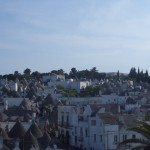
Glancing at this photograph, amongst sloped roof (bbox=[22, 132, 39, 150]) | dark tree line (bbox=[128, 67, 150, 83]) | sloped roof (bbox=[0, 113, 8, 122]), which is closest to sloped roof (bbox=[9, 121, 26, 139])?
sloped roof (bbox=[22, 132, 39, 150])

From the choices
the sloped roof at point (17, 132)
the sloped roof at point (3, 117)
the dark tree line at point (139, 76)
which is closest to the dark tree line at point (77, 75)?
the dark tree line at point (139, 76)

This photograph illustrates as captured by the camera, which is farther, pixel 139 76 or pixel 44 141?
pixel 139 76

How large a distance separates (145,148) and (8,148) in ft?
88.6

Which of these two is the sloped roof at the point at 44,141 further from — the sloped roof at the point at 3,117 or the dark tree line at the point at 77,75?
the dark tree line at the point at 77,75

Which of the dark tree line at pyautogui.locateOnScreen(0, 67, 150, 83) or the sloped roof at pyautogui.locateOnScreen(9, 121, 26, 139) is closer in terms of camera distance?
the sloped roof at pyautogui.locateOnScreen(9, 121, 26, 139)

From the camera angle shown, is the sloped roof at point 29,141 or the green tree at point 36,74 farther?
the green tree at point 36,74

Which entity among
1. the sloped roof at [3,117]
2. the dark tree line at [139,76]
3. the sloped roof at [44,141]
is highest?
the dark tree line at [139,76]

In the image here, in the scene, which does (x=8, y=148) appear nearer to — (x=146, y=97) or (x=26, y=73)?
(x=146, y=97)

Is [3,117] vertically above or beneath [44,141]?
above

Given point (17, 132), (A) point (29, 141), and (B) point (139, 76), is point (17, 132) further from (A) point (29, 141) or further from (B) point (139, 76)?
(B) point (139, 76)

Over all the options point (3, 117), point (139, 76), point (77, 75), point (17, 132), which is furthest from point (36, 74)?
point (17, 132)

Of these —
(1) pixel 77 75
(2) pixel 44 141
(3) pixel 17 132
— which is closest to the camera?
(2) pixel 44 141

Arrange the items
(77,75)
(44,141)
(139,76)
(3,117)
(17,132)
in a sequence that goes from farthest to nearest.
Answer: (77,75)
(139,76)
(3,117)
(17,132)
(44,141)

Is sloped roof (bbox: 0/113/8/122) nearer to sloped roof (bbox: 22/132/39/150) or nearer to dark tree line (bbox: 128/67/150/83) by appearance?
sloped roof (bbox: 22/132/39/150)
